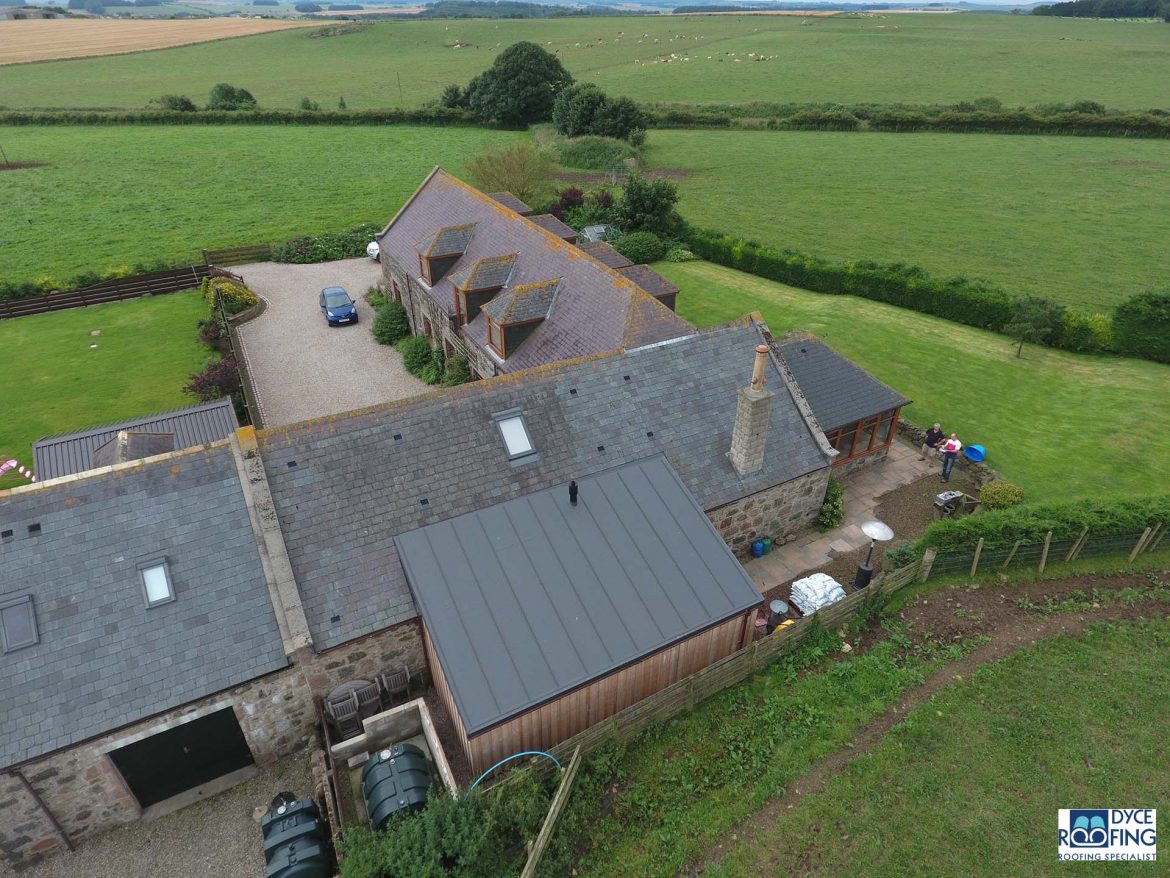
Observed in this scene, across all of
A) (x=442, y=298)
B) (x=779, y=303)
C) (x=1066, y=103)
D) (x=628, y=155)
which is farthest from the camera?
(x=1066, y=103)

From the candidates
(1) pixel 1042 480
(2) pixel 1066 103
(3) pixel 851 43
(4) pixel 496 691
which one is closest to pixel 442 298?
(4) pixel 496 691

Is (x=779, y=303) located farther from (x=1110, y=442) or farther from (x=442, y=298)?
(x=442, y=298)

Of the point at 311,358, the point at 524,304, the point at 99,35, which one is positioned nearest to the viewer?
the point at 524,304

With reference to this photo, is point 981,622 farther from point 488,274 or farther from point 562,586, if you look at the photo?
point 488,274

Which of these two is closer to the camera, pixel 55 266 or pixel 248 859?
pixel 248 859

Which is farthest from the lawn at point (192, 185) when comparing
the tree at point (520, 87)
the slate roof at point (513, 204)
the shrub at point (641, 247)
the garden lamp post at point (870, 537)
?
the garden lamp post at point (870, 537)

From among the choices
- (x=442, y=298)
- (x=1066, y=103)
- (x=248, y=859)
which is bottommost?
(x=248, y=859)

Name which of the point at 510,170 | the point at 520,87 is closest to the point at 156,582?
the point at 510,170
